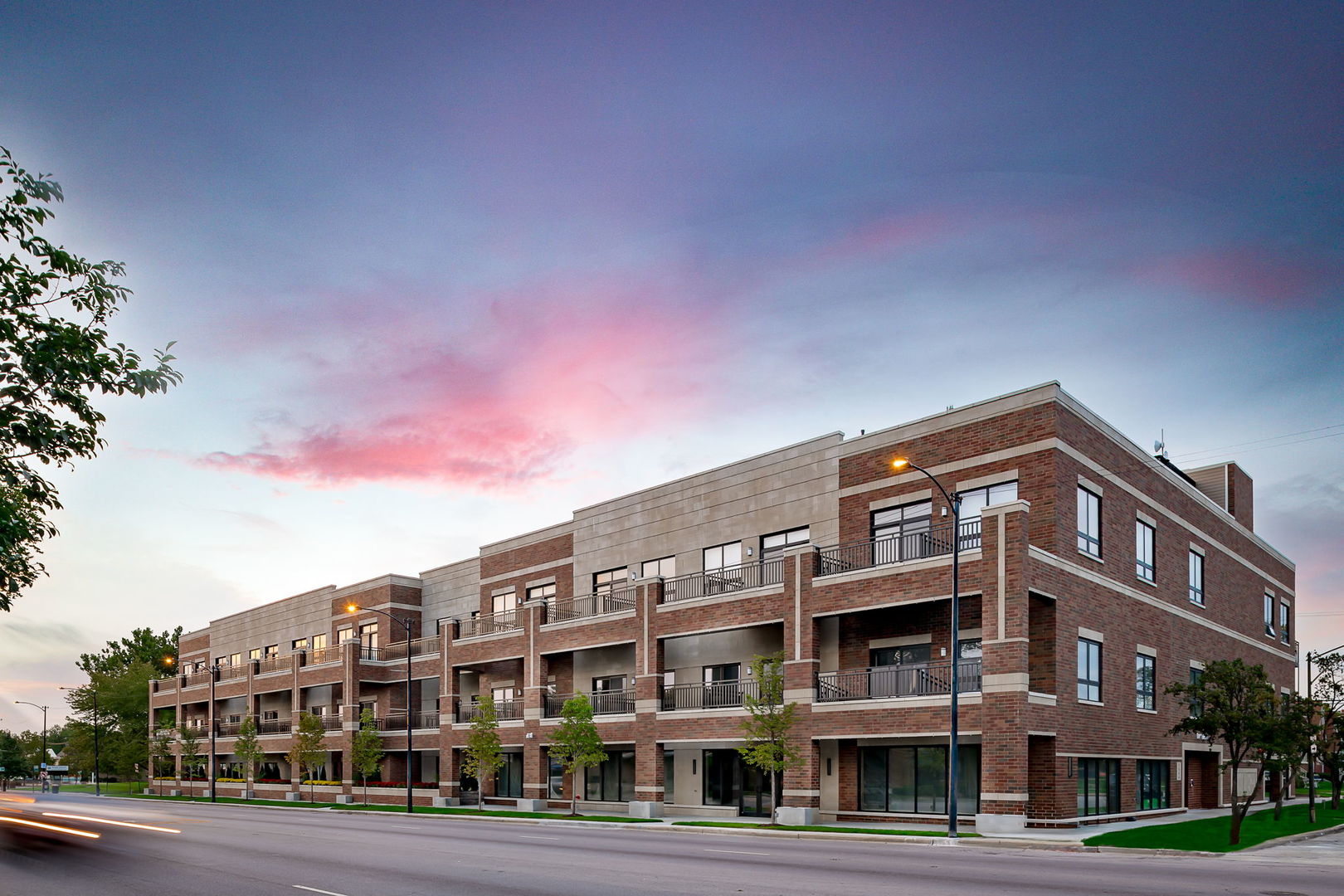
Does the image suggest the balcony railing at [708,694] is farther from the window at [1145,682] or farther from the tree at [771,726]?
the window at [1145,682]

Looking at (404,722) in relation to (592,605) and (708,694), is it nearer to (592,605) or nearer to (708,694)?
(592,605)

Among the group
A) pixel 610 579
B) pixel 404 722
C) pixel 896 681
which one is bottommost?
pixel 404 722

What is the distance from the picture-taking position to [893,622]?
36656 millimetres

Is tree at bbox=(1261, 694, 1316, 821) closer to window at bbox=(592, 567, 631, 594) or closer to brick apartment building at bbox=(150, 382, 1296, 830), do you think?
brick apartment building at bbox=(150, 382, 1296, 830)

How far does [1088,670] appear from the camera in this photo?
115ft

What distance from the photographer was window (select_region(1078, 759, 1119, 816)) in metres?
34.0

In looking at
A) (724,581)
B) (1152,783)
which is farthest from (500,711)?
(1152,783)

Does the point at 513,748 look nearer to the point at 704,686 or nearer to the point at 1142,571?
the point at 704,686

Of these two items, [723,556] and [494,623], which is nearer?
[723,556]

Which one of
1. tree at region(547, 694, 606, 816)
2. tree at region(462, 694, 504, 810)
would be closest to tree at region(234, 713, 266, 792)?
tree at region(462, 694, 504, 810)

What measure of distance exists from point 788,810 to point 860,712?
13.8 feet

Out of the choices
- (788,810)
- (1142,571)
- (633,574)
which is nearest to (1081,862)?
(788,810)

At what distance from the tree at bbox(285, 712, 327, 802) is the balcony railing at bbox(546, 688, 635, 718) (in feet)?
76.6

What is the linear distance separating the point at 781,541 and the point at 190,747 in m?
58.9
